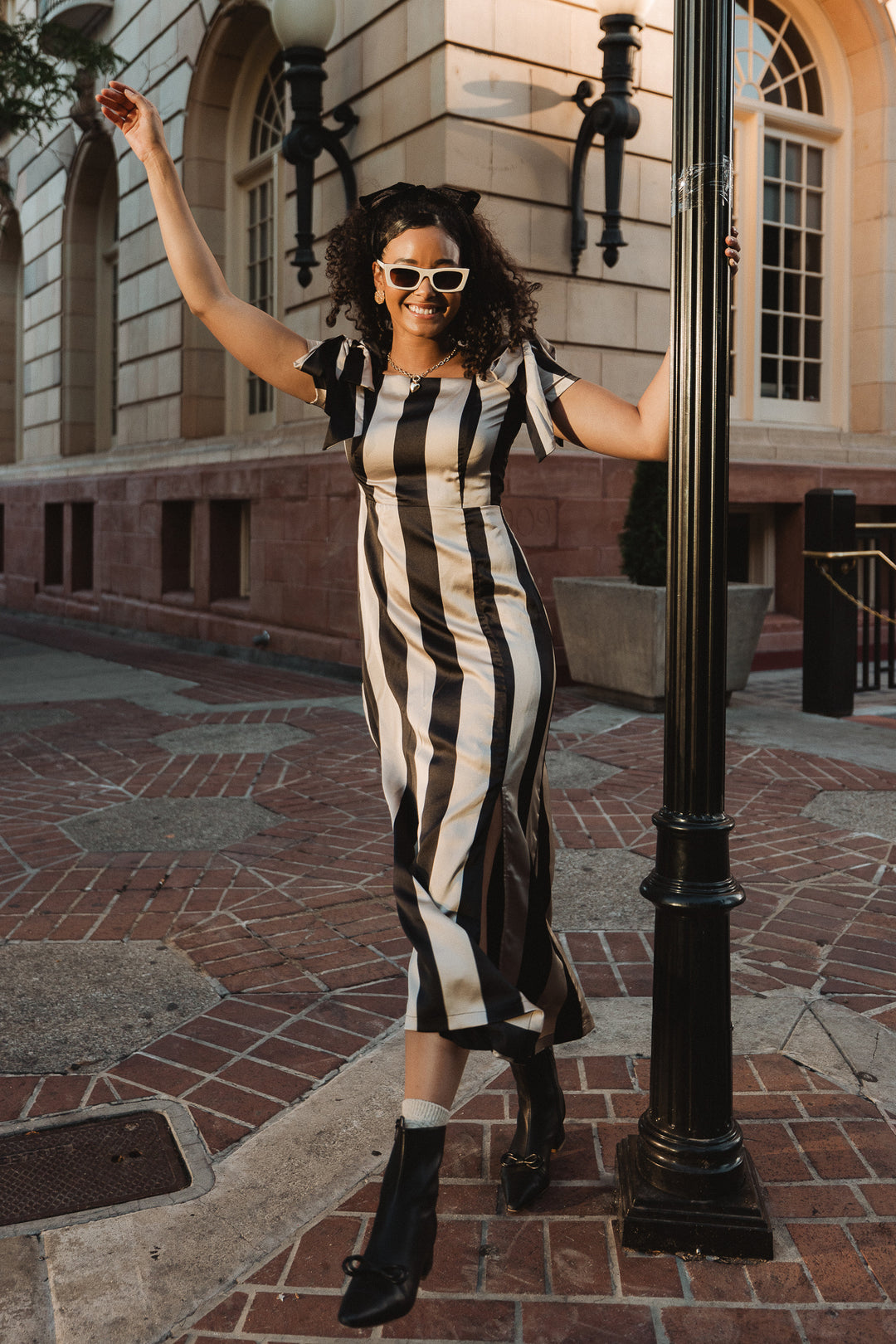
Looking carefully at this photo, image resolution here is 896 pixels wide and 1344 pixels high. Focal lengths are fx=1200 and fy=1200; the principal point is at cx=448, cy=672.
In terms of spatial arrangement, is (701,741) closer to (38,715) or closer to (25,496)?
(38,715)

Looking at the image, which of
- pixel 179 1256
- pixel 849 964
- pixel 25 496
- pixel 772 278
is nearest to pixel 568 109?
pixel 772 278

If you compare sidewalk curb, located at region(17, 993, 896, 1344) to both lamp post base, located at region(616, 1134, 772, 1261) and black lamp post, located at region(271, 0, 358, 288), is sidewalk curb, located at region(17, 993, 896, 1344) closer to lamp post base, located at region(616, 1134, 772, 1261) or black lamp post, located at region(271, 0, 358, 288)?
lamp post base, located at region(616, 1134, 772, 1261)

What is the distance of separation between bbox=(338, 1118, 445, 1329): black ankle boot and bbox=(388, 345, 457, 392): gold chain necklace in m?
1.37

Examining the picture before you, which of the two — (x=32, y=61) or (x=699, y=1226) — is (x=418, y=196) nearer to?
(x=699, y=1226)

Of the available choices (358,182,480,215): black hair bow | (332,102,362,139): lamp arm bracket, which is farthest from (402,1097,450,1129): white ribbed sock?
(332,102,362,139): lamp arm bracket

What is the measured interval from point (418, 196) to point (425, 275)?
202mm

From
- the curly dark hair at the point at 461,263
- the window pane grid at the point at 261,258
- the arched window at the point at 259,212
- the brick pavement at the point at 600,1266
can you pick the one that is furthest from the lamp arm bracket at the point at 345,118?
the brick pavement at the point at 600,1266

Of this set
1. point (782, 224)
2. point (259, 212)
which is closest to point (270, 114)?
point (259, 212)

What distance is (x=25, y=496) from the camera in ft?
58.9

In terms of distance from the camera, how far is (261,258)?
12438 millimetres

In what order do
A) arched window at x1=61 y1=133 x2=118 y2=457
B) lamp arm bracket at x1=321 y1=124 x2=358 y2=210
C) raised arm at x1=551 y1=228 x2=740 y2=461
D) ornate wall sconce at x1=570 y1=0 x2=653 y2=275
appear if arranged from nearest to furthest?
raised arm at x1=551 y1=228 x2=740 y2=461 → ornate wall sconce at x1=570 y1=0 x2=653 y2=275 → lamp arm bracket at x1=321 y1=124 x2=358 y2=210 → arched window at x1=61 y1=133 x2=118 y2=457

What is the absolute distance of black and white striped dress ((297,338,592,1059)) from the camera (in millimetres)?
2180

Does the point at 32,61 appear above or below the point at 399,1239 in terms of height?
above

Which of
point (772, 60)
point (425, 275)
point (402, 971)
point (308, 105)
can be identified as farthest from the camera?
point (772, 60)
